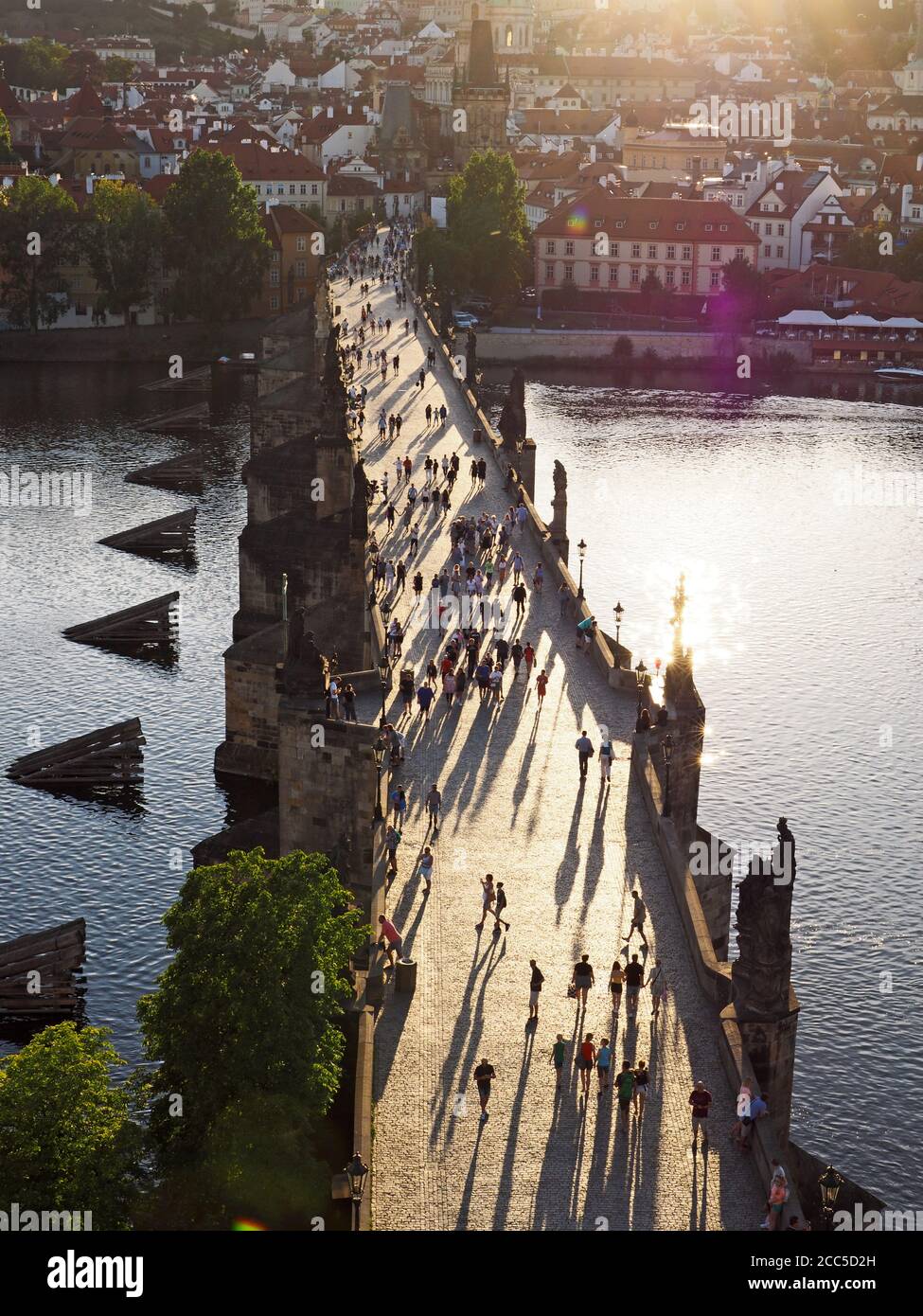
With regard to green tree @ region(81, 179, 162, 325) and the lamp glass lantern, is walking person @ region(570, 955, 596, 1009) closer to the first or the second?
the lamp glass lantern

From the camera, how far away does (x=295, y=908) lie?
104 feet

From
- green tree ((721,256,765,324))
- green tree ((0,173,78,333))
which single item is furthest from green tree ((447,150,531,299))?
green tree ((0,173,78,333))

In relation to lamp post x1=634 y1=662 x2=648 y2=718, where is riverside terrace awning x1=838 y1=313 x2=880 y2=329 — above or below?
above

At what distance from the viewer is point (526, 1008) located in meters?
35.2

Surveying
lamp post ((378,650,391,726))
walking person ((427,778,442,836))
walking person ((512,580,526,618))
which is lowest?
walking person ((427,778,442,836))

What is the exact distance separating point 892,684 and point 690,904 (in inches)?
1193

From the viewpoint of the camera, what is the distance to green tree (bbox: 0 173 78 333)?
12812cm

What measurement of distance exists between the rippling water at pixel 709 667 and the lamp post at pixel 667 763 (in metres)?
5.27

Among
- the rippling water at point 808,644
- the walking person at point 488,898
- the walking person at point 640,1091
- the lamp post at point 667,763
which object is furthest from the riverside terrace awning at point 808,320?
the walking person at point 640,1091

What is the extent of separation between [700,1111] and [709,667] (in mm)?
37392

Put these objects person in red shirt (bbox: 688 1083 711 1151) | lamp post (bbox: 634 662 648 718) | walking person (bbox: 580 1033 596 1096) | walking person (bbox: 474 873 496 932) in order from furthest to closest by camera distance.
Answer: lamp post (bbox: 634 662 648 718)
walking person (bbox: 474 873 496 932)
walking person (bbox: 580 1033 596 1096)
person in red shirt (bbox: 688 1083 711 1151)

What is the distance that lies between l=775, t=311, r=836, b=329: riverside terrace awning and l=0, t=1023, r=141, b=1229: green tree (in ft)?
362

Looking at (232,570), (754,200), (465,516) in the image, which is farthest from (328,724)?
(754,200)

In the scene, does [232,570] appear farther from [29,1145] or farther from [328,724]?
[29,1145]
